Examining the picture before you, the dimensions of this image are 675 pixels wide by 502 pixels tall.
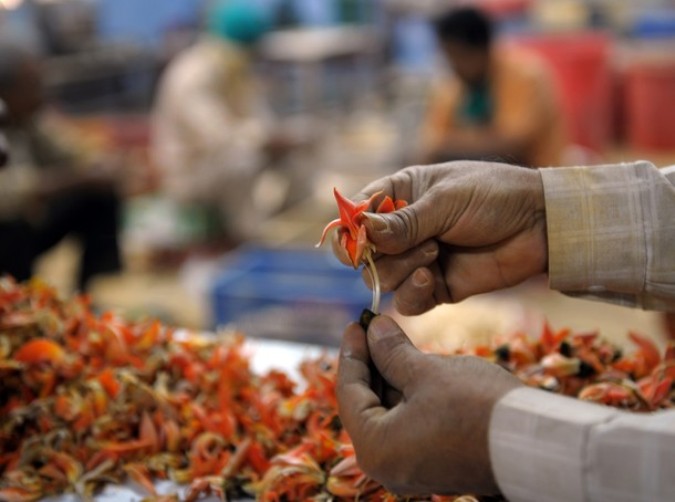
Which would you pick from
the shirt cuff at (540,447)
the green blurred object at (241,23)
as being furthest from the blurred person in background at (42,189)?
the shirt cuff at (540,447)

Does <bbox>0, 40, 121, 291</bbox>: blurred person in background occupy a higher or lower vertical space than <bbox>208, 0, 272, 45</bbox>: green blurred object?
lower

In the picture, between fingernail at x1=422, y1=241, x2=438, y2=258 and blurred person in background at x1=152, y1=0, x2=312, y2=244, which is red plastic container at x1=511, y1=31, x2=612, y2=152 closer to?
blurred person in background at x1=152, y1=0, x2=312, y2=244

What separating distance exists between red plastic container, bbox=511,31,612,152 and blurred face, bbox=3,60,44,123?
10.4 feet

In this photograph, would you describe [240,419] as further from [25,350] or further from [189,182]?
[189,182]

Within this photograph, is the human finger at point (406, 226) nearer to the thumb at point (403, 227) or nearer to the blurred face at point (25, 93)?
the thumb at point (403, 227)

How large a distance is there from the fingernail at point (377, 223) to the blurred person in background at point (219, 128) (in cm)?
334

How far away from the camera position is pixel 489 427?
798 mm

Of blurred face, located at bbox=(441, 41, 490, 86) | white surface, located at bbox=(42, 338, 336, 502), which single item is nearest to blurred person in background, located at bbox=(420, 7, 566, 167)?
blurred face, located at bbox=(441, 41, 490, 86)

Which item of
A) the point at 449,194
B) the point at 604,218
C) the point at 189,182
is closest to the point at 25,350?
the point at 449,194

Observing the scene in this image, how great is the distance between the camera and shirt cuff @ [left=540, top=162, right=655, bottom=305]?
1058 millimetres

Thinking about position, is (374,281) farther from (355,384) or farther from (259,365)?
(259,365)

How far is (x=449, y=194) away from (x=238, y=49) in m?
3.50

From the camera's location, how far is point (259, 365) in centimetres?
158

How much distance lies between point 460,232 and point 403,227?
0.12m
